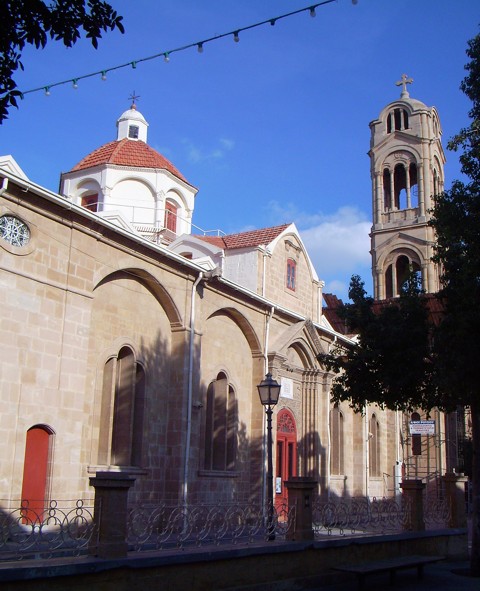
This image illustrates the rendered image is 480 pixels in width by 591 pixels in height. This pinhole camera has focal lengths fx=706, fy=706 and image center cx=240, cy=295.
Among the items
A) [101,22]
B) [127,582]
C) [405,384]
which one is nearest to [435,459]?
[405,384]

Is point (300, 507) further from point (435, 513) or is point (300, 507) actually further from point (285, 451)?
point (285, 451)

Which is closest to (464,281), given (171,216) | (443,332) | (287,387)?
(443,332)

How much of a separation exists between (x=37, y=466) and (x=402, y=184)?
144 feet

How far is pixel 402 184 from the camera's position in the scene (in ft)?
174

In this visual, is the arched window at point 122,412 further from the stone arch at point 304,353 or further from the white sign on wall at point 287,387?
the stone arch at point 304,353

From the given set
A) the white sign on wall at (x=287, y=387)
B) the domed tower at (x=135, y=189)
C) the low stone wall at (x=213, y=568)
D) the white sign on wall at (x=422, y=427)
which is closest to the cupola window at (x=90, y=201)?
the domed tower at (x=135, y=189)

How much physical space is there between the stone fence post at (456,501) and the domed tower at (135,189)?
14.8 m

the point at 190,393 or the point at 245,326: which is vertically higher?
the point at 245,326

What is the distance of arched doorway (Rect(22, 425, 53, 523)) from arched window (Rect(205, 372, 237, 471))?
7.23 metres

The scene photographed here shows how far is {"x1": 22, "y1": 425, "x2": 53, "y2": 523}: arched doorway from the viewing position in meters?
13.9

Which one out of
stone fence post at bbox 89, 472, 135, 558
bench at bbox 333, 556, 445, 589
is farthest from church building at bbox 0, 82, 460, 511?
bench at bbox 333, 556, 445, 589

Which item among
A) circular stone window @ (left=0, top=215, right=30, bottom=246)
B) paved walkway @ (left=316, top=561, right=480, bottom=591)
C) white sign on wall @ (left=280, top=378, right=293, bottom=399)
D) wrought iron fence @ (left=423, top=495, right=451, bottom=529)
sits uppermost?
circular stone window @ (left=0, top=215, right=30, bottom=246)

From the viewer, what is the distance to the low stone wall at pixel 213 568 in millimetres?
8359

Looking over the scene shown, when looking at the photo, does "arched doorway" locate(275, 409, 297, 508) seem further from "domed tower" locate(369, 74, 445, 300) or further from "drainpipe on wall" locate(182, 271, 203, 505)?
"domed tower" locate(369, 74, 445, 300)
